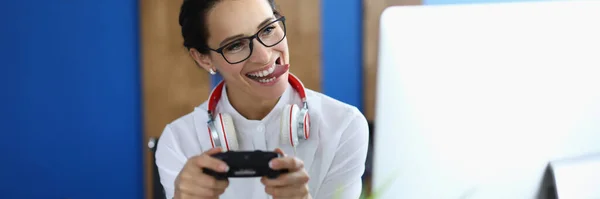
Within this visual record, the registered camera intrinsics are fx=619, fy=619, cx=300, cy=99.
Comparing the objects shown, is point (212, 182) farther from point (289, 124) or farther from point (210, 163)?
point (289, 124)

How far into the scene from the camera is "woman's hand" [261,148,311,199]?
922 mm

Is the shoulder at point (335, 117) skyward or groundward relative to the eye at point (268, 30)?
groundward

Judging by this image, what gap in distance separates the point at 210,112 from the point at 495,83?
1.86ft

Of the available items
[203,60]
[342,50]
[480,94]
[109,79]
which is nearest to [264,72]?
[203,60]

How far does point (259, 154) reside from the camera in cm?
92

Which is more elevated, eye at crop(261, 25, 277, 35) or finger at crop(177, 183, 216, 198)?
eye at crop(261, 25, 277, 35)

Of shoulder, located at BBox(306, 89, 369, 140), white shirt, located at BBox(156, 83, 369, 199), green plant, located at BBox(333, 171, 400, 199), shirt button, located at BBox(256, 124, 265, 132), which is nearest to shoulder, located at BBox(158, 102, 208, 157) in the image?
white shirt, located at BBox(156, 83, 369, 199)

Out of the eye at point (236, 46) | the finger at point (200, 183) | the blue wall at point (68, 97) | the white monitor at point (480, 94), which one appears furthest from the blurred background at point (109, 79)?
the white monitor at point (480, 94)

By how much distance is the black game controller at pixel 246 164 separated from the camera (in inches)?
35.3

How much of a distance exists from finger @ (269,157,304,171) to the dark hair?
0.97 feet

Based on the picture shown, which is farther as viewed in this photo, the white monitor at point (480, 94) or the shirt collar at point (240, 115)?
the shirt collar at point (240, 115)

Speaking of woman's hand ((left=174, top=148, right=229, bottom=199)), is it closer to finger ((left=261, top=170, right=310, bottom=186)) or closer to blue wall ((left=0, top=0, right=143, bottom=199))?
finger ((left=261, top=170, right=310, bottom=186))

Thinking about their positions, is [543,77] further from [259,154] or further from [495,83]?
[259,154]

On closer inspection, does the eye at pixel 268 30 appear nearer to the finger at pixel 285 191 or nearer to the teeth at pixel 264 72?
the teeth at pixel 264 72
